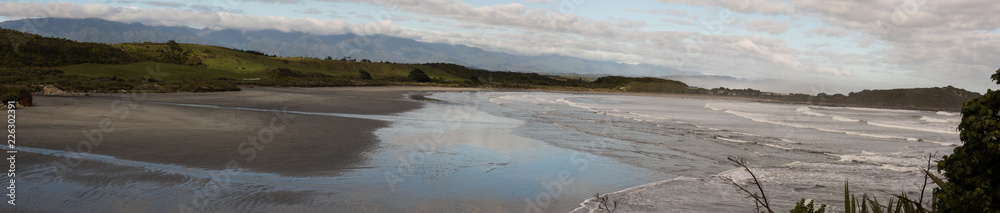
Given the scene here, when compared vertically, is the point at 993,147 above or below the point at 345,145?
above

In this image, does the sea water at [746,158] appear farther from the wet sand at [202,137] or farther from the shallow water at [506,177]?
the wet sand at [202,137]

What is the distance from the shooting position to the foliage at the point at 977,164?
11.2 ft

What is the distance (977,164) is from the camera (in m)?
3.50

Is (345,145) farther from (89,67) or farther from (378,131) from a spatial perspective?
(89,67)

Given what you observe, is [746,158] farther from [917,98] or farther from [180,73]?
[917,98]

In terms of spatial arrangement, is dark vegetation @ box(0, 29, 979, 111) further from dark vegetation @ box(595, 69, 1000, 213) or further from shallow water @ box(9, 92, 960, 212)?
dark vegetation @ box(595, 69, 1000, 213)

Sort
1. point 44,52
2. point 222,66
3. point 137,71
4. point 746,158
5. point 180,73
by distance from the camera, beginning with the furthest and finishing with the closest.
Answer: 1. point 222,66
2. point 180,73
3. point 137,71
4. point 44,52
5. point 746,158

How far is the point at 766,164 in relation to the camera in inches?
468

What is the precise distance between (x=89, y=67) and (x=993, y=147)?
4984 cm

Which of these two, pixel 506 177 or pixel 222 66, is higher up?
pixel 222 66

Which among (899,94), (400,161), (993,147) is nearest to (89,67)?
(400,161)

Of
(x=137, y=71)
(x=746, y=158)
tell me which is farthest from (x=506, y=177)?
(x=137, y=71)

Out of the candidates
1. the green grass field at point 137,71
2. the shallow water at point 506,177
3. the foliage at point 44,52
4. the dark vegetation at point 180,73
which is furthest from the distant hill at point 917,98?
the foliage at point 44,52

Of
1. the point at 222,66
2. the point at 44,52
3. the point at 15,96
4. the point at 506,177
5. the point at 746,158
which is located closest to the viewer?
the point at 506,177
